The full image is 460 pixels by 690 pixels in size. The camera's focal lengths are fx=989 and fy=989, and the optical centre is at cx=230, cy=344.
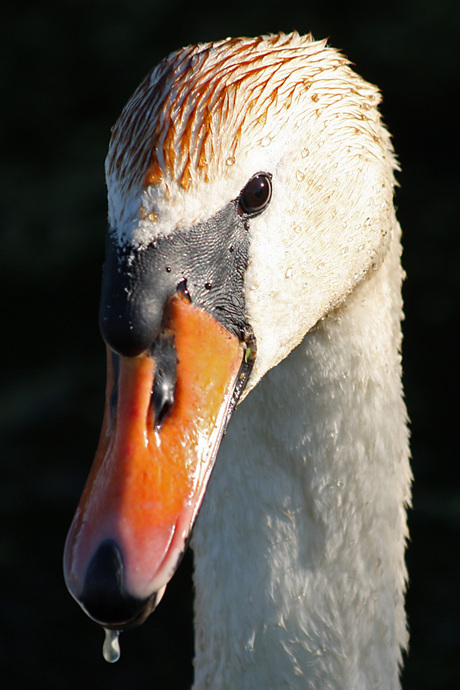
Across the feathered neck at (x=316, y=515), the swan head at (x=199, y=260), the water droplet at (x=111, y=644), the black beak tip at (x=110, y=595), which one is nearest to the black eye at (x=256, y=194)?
the swan head at (x=199, y=260)

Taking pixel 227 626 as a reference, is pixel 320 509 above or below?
above

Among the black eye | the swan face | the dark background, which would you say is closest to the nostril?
the swan face

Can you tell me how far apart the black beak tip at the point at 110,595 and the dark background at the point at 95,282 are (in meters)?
2.69

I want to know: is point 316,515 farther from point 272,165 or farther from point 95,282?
point 95,282

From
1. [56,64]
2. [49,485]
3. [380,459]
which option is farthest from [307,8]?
[380,459]

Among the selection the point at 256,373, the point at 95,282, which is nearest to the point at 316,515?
the point at 256,373

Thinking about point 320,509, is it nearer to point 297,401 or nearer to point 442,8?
point 297,401

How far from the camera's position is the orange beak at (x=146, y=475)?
1679 mm

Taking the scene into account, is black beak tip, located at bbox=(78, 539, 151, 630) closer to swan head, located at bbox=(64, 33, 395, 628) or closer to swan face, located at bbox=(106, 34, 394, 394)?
swan head, located at bbox=(64, 33, 395, 628)

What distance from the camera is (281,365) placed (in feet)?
7.61

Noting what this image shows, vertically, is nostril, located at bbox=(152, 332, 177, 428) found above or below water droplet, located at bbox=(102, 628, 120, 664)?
above

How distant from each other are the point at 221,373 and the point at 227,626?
964mm

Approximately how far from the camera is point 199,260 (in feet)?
6.10

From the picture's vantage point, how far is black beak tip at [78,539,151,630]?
1660 mm
